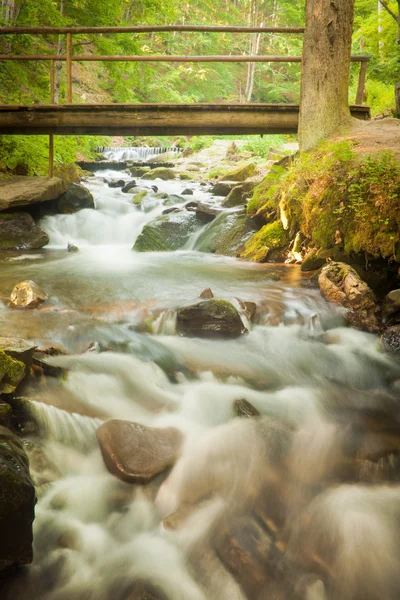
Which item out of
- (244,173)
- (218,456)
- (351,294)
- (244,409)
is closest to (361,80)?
(244,173)

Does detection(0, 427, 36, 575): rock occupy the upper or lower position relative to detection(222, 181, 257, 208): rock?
lower

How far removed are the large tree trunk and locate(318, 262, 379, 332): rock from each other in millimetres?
3131

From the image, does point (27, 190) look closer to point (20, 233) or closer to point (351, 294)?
point (20, 233)

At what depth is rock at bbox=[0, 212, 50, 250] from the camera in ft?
28.6

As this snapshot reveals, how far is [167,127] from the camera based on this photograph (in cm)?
892

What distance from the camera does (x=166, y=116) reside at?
28.3 ft

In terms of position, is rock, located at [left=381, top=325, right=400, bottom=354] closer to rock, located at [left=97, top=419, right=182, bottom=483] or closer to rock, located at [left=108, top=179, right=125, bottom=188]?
rock, located at [left=97, top=419, right=182, bottom=483]

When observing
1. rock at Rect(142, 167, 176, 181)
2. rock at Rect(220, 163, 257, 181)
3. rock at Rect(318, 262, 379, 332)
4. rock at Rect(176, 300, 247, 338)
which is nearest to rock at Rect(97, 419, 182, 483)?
rock at Rect(176, 300, 247, 338)

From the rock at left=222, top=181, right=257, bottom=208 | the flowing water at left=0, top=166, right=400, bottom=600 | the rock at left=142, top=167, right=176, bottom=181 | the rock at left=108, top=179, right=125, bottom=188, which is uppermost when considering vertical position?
the rock at left=222, top=181, right=257, bottom=208

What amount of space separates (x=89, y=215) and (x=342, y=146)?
20.8 feet

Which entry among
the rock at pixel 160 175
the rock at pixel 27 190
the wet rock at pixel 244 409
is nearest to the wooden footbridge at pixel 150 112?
the rock at pixel 27 190

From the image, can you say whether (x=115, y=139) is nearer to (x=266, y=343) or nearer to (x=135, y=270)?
(x=135, y=270)

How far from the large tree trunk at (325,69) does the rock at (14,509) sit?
23.2 feet

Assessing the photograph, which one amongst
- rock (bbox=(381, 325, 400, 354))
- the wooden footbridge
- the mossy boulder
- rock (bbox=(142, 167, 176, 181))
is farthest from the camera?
rock (bbox=(142, 167, 176, 181))
